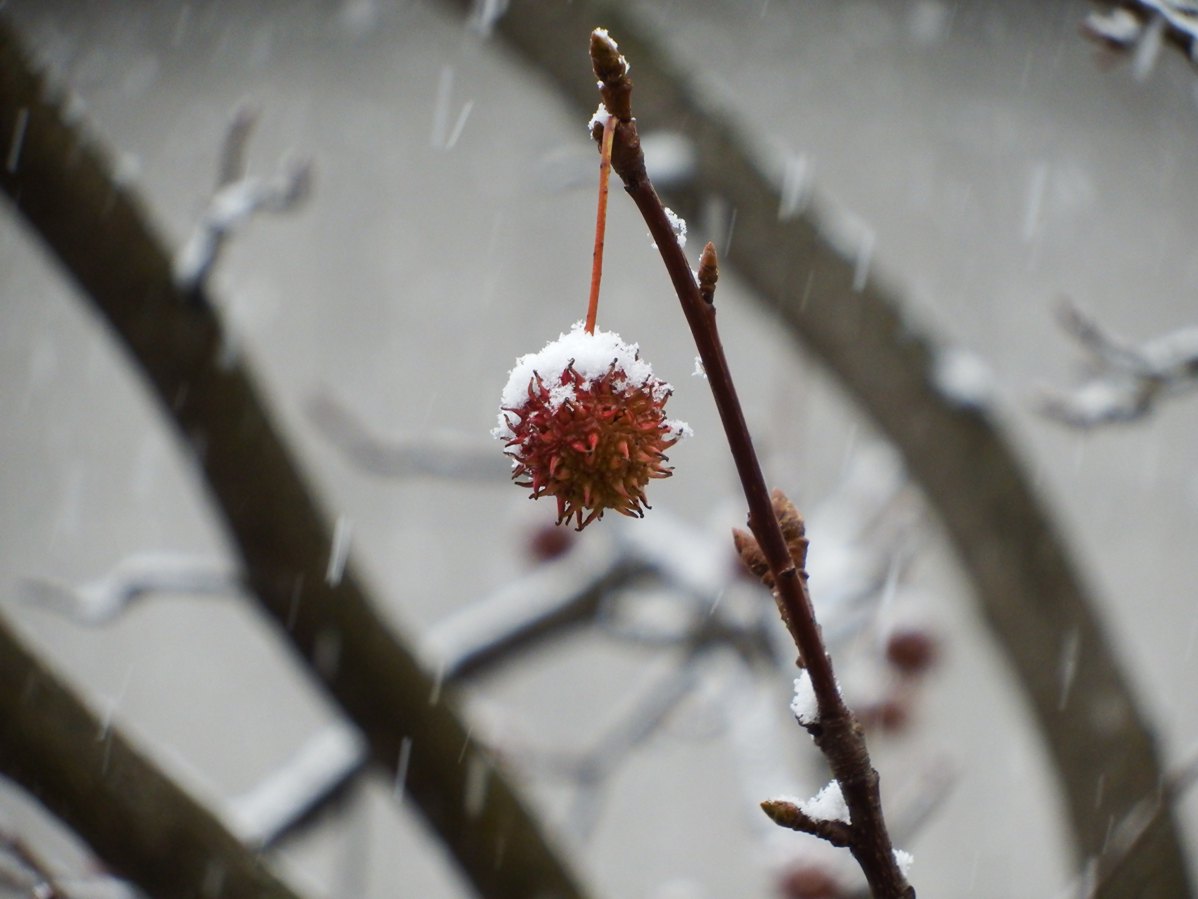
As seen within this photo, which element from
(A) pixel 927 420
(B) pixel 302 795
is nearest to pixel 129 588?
(B) pixel 302 795

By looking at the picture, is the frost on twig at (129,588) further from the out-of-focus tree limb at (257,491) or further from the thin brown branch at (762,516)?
the thin brown branch at (762,516)

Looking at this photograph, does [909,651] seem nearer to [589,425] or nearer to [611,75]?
[589,425]

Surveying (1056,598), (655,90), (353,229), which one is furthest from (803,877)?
(353,229)

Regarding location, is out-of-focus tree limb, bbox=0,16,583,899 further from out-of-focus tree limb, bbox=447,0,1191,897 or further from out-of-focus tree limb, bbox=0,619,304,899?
out-of-focus tree limb, bbox=447,0,1191,897

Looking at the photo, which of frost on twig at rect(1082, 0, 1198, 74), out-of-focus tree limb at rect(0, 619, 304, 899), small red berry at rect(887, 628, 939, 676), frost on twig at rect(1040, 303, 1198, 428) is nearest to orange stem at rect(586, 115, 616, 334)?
frost on twig at rect(1082, 0, 1198, 74)

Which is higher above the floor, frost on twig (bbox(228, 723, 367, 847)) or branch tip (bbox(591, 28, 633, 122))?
branch tip (bbox(591, 28, 633, 122))
